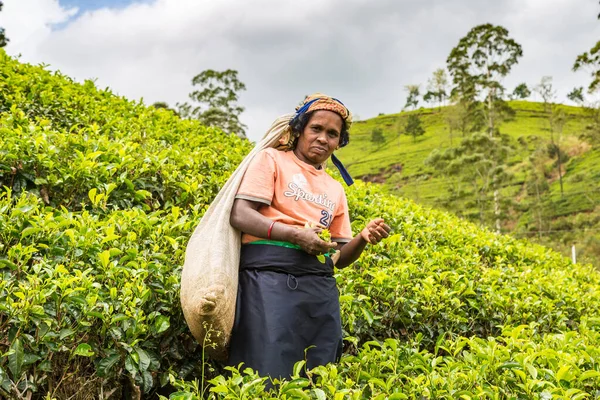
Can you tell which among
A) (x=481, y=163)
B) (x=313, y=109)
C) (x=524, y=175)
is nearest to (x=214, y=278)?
(x=313, y=109)

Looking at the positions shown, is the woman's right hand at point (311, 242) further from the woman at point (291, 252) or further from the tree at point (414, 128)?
the tree at point (414, 128)

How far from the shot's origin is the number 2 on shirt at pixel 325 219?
8.26 feet

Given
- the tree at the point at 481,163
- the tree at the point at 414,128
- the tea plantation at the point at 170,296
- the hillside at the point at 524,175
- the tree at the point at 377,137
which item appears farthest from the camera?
the tree at the point at 377,137

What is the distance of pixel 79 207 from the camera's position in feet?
11.3

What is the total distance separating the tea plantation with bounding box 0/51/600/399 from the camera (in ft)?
6.93

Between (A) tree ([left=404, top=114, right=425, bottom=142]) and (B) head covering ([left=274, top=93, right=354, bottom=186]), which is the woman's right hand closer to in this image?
(B) head covering ([left=274, top=93, right=354, bottom=186])

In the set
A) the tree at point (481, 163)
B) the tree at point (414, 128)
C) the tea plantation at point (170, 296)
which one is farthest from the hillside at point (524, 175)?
the tea plantation at point (170, 296)

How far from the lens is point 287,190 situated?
2428mm

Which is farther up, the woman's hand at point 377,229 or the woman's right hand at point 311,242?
the woman's hand at point 377,229

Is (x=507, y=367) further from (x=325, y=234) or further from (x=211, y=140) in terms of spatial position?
(x=211, y=140)

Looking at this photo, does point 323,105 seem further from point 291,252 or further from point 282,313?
point 282,313

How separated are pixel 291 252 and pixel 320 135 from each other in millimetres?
575

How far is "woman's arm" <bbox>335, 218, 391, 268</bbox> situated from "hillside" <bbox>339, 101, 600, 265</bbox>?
2123 centimetres

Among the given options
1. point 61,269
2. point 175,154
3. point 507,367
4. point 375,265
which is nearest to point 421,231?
point 375,265
